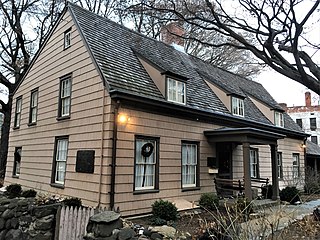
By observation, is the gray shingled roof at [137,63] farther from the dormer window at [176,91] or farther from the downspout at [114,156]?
the downspout at [114,156]

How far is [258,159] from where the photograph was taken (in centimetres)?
1473

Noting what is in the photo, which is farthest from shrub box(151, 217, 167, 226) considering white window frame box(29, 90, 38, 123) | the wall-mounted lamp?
white window frame box(29, 90, 38, 123)

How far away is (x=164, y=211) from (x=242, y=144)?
4.81 meters

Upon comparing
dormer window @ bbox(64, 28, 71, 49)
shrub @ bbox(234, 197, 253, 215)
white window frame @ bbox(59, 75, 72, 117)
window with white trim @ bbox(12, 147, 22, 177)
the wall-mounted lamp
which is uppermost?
dormer window @ bbox(64, 28, 71, 49)

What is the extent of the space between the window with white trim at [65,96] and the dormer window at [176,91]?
383 cm

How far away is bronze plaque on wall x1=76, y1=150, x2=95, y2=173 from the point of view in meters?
8.81

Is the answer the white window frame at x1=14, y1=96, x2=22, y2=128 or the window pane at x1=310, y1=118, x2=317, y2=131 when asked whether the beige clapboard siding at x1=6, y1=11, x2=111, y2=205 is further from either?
the window pane at x1=310, y1=118, x2=317, y2=131

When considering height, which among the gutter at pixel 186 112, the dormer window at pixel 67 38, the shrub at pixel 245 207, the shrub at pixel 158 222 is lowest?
the shrub at pixel 158 222

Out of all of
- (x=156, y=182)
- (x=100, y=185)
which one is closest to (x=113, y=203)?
(x=100, y=185)

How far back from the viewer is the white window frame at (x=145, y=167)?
9062mm

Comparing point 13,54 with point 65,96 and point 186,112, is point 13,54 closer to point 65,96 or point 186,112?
point 65,96

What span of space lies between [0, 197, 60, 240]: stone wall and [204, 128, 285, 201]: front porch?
6.32m

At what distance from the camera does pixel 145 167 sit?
931 cm

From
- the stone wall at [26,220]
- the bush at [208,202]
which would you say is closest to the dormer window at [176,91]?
the bush at [208,202]
